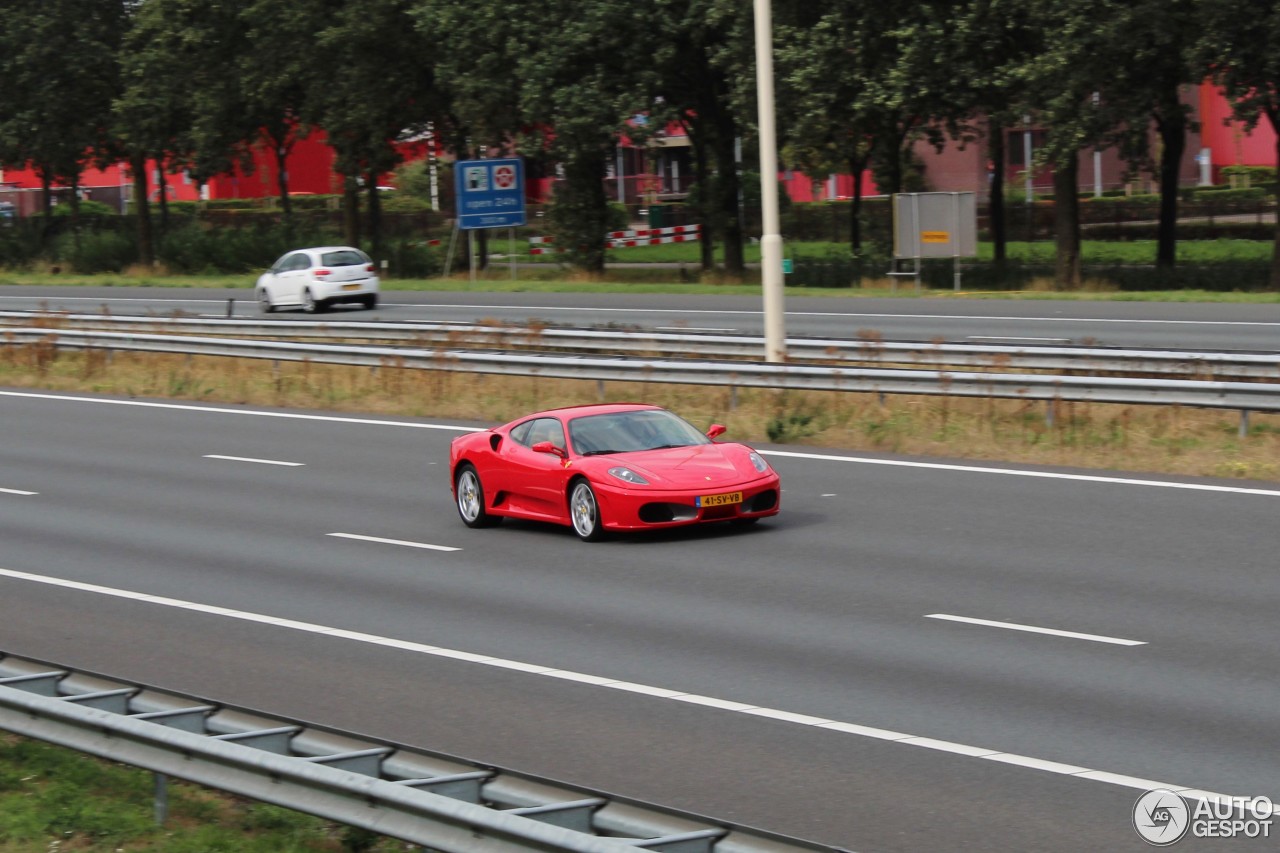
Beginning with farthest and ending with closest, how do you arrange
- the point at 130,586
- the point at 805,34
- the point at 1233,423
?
1. the point at 805,34
2. the point at 1233,423
3. the point at 130,586

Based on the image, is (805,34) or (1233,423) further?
Answer: (805,34)

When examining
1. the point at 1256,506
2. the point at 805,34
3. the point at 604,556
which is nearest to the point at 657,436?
the point at 604,556

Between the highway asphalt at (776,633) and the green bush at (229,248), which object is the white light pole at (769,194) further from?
the green bush at (229,248)

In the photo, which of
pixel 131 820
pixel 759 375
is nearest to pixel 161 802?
pixel 131 820

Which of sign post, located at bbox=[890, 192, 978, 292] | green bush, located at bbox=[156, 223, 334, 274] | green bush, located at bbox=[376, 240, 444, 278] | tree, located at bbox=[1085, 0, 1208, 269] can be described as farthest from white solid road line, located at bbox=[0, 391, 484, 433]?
green bush, located at bbox=[156, 223, 334, 274]

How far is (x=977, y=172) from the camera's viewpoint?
7838 cm

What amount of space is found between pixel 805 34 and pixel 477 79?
11229mm

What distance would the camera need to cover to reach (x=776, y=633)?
432 inches

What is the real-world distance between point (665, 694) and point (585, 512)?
5.19 meters

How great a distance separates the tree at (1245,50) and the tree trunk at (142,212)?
40005 mm

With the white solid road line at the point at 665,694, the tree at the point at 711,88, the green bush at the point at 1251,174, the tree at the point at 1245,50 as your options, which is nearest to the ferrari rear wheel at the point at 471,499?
the white solid road line at the point at 665,694

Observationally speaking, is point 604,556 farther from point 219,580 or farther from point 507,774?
point 507,774

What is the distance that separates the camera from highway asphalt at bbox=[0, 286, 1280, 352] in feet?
94.0

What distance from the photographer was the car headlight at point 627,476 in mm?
14320
